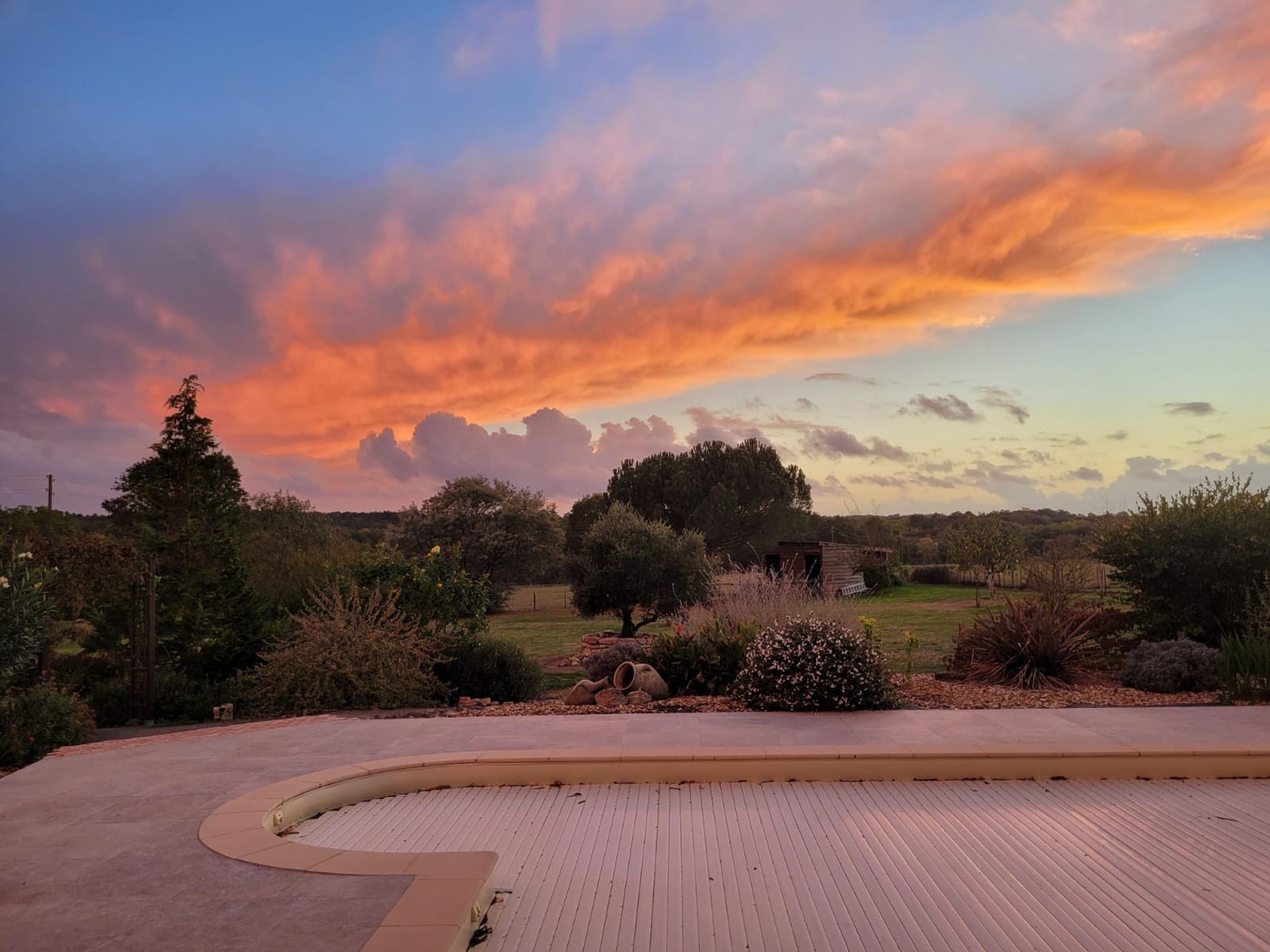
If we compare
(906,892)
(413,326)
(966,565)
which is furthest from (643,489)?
(906,892)

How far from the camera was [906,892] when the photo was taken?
12.1ft

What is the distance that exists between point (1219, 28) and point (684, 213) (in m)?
5.91

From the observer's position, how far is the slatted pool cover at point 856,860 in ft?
11.0

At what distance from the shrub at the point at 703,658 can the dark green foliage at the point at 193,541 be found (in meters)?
5.27

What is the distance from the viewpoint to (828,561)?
2728cm

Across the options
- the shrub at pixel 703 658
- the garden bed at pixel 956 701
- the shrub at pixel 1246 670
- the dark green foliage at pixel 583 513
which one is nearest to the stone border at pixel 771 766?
the garden bed at pixel 956 701

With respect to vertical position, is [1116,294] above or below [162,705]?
above

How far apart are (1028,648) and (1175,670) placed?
1381mm

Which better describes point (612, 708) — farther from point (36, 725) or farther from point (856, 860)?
point (36, 725)

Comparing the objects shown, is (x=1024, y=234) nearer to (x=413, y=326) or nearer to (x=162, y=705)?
(x=413, y=326)

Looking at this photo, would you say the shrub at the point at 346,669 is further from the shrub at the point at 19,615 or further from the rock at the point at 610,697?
the shrub at the point at 19,615

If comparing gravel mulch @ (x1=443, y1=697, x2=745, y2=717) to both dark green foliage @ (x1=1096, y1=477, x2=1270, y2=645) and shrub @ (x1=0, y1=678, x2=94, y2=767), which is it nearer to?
shrub @ (x1=0, y1=678, x2=94, y2=767)

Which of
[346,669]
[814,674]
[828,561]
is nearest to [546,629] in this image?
[828,561]

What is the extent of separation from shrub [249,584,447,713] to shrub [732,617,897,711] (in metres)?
3.43
